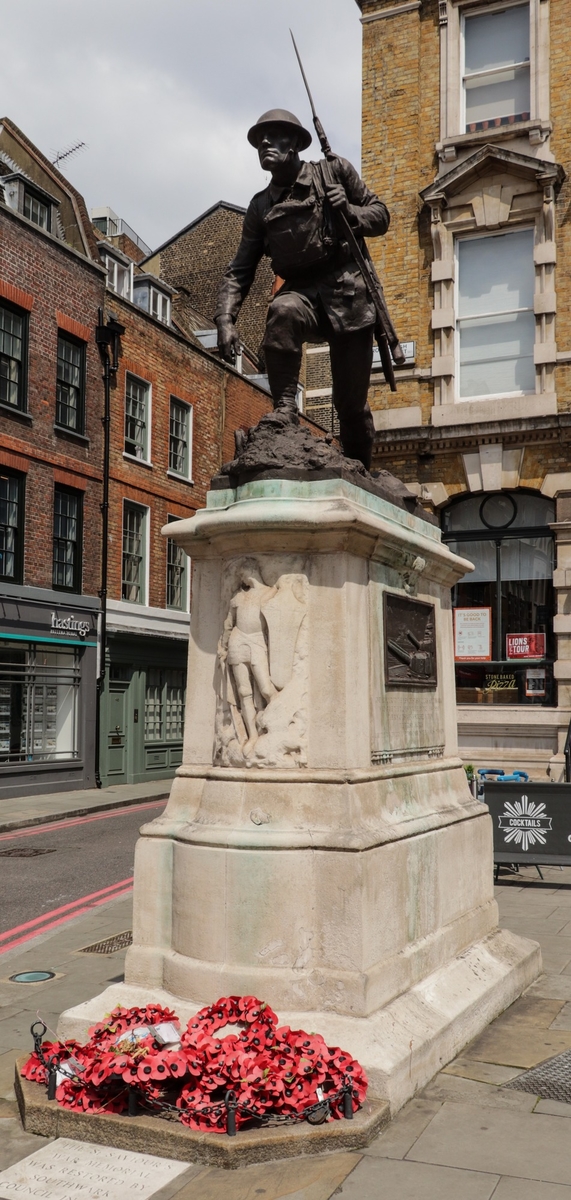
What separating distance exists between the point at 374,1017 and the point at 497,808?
6583 mm

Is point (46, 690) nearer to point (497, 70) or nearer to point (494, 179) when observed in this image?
point (494, 179)

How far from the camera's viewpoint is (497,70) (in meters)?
18.2

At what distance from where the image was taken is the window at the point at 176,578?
1033 inches

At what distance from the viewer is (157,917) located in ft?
17.1

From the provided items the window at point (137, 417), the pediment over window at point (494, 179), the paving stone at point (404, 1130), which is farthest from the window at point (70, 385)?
the paving stone at point (404, 1130)

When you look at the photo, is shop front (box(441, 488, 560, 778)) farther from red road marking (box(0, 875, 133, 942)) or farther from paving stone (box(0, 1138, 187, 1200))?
paving stone (box(0, 1138, 187, 1200))

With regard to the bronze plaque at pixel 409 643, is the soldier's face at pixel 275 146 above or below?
above

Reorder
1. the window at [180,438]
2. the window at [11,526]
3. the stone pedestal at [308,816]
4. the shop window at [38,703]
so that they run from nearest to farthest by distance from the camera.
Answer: the stone pedestal at [308,816]
the window at [11,526]
the shop window at [38,703]
the window at [180,438]

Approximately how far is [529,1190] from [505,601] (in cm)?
1452

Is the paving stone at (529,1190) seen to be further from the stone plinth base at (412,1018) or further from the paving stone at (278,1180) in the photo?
the stone plinth base at (412,1018)

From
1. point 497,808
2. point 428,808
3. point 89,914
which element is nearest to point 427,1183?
point 428,808

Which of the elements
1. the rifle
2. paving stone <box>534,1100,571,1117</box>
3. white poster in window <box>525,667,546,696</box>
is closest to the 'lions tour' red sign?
white poster in window <box>525,667,546,696</box>

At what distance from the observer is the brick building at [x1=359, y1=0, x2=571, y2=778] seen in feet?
56.5

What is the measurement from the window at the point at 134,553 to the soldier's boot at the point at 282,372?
1854cm
